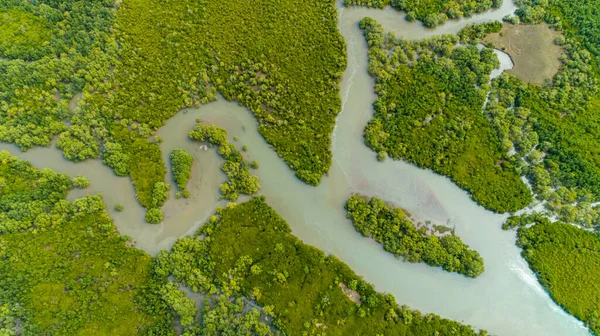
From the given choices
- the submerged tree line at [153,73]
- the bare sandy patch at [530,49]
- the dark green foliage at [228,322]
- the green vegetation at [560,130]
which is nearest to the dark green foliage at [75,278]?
the dark green foliage at [228,322]

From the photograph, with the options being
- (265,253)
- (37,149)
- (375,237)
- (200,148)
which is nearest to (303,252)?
(265,253)

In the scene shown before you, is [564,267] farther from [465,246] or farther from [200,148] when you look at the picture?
[200,148]

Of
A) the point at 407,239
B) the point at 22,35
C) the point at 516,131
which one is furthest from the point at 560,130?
the point at 22,35

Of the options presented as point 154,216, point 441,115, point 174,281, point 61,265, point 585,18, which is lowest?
point 61,265

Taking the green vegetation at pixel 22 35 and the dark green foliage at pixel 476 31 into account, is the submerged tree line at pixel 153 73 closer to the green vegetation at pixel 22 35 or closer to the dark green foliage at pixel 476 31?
the green vegetation at pixel 22 35

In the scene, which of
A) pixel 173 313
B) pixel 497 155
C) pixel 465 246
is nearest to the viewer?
pixel 173 313

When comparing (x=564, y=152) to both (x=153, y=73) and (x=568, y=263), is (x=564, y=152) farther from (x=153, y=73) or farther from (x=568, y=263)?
(x=153, y=73)
